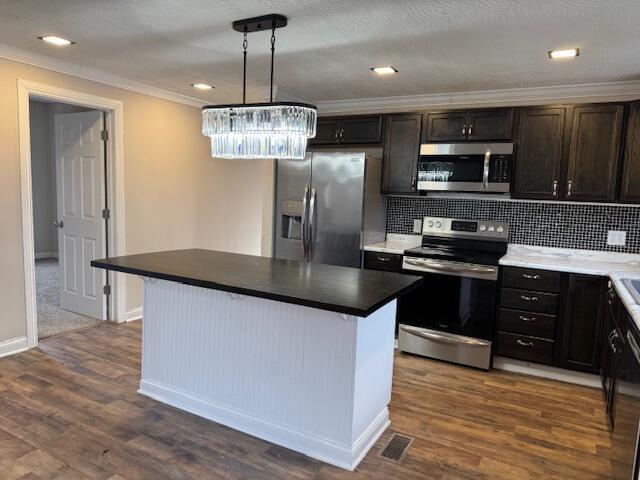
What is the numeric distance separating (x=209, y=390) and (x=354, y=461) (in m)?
0.96

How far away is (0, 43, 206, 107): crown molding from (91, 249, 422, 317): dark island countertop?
1859mm

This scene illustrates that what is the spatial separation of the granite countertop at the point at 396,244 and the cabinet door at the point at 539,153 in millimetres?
1025

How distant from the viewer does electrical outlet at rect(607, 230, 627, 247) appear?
12.0 feet

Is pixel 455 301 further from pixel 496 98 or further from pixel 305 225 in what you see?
pixel 496 98

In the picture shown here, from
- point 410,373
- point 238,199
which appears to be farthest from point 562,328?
point 238,199

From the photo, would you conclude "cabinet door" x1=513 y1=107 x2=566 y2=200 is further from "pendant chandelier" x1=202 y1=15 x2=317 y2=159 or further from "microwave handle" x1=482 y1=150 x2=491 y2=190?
"pendant chandelier" x1=202 y1=15 x2=317 y2=159

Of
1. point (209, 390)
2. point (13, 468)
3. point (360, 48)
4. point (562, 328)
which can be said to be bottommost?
point (13, 468)

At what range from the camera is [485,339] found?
361 cm

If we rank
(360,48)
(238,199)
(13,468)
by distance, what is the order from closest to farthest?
1. (13,468)
2. (360,48)
3. (238,199)

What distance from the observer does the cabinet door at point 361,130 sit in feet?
14.0

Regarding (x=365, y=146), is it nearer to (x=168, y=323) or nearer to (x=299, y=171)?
(x=299, y=171)

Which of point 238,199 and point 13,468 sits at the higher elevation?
point 238,199

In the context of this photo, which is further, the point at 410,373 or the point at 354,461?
the point at 410,373

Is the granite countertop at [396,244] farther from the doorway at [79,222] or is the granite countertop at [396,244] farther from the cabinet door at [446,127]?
the doorway at [79,222]
